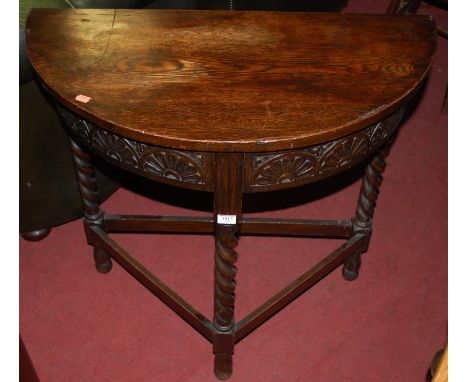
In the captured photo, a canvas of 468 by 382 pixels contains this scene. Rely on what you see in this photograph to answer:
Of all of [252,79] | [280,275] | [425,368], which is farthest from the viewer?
[280,275]

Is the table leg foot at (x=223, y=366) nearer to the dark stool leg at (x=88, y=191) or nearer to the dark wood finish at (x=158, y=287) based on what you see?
the dark wood finish at (x=158, y=287)

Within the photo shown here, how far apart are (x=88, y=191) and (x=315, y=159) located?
672 millimetres

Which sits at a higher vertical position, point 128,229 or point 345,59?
point 345,59

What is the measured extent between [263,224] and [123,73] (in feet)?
2.03

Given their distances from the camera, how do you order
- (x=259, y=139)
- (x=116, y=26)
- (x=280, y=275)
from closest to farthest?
(x=259, y=139)
(x=116, y=26)
(x=280, y=275)

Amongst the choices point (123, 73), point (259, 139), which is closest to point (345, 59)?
point (259, 139)

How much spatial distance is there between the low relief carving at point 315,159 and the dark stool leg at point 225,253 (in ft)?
0.12

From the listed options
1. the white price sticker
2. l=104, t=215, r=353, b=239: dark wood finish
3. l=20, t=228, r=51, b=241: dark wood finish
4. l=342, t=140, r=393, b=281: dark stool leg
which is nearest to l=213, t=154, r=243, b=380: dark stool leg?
the white price sticker

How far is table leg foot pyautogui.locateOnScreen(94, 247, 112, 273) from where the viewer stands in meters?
1.71

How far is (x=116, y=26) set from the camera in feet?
4.09

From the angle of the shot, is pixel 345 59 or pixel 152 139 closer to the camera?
pixel 152 139

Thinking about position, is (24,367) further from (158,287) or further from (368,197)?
(368,197)

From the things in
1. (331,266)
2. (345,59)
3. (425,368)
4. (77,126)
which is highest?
(345,59)

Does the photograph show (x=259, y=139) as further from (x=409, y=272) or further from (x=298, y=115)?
(x=409, y=272)
